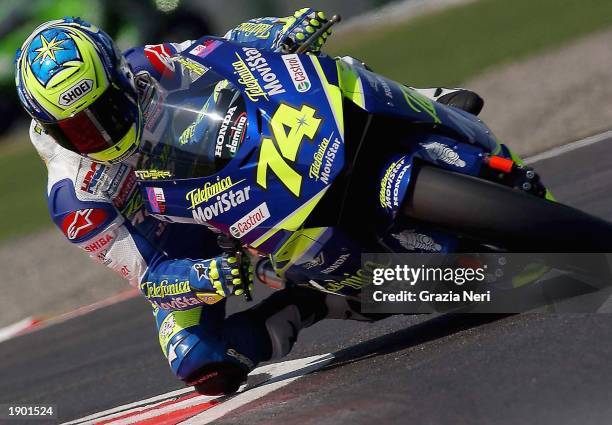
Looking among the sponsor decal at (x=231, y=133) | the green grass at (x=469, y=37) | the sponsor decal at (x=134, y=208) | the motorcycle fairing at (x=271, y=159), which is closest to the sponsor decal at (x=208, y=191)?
the motorcycle fairing at (x=271, y=159)

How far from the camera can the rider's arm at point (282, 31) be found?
191 inches

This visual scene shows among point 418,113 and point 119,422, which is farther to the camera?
point 119,422

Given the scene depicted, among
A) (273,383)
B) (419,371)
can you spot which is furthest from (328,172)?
(273,383)

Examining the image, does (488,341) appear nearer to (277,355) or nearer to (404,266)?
(404,266)

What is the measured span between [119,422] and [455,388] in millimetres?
2304

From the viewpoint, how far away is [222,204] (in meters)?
4.36

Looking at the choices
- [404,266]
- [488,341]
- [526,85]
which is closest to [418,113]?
[404,266]

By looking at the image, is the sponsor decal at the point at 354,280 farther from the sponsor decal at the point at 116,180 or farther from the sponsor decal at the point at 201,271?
the sponsor decal at the point at 116,180

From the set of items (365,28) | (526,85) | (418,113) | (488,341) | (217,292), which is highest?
(418,113)

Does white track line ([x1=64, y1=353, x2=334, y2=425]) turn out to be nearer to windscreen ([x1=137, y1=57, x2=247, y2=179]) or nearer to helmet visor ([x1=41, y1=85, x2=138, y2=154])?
windscreen ([x1=137, y1=57, x2=247, y2=179])

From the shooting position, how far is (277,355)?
5.24 metres

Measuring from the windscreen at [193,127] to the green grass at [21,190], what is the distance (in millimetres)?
6417

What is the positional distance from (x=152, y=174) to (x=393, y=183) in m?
1.10

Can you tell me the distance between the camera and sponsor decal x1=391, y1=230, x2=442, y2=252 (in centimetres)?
433
